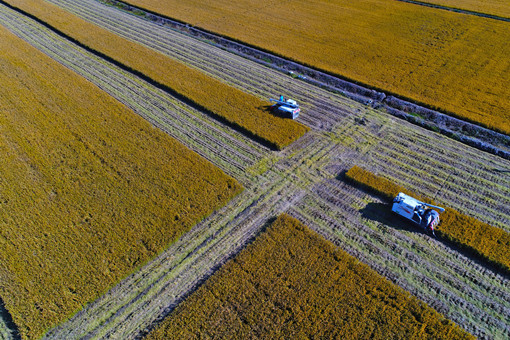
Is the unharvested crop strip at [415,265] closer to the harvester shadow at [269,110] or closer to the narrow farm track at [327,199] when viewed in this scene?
the narrow farm track at [327,199]

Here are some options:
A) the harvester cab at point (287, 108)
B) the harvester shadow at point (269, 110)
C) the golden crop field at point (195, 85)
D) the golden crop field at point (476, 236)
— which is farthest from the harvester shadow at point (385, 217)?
the harvester shadow at point (269, 110)

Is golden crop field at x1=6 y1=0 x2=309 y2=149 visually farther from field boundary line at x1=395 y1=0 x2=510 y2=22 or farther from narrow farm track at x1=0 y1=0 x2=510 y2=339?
field boundary line at x1=395 y1=0 x2=510 y2=22

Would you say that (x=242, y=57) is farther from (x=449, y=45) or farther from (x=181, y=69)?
(x=449, y=45)

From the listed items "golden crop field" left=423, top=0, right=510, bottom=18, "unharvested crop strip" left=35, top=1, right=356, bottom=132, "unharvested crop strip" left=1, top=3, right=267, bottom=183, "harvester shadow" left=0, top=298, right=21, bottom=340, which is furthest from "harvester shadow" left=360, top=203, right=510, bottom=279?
"golden crop field" left=423, top=0, right=510, bottom=18

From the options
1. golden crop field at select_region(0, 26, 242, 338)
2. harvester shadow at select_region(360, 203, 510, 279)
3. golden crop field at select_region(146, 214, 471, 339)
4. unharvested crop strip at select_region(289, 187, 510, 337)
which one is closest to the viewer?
golden crop field at select_region(146, 214, 471, 339)

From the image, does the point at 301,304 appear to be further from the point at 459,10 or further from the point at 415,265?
the point at 459,10

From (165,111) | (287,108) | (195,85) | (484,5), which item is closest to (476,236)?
(287,108)

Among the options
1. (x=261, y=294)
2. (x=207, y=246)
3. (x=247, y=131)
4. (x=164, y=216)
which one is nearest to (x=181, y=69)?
(x=247, y=131)
